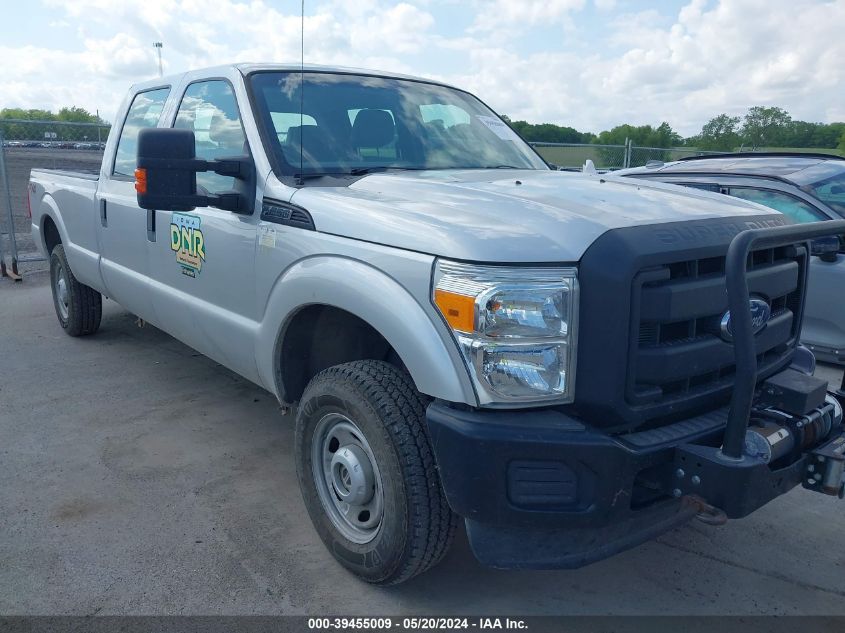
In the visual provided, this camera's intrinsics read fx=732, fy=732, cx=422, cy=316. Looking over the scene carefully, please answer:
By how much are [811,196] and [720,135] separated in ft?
53.6

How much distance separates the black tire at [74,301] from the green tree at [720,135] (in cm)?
1774

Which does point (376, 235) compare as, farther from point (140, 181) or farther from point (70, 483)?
point (70, 483)

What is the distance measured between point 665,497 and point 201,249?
2.51 m

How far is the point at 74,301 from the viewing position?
6.18 meters

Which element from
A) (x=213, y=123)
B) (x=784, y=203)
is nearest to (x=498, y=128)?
(x=213, y=123)

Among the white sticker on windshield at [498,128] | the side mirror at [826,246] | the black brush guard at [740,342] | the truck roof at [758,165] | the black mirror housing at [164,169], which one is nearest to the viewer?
the black brush guard at [740,342]

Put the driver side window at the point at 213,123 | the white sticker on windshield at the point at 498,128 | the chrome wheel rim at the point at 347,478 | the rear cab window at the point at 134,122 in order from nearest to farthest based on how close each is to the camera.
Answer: the chrome wheel rim at the point at 347,478 < the driver side window at the point at 213,123 < the white sticker on windshield at the point at 498,128 < the rear cab window at the point at 134,122

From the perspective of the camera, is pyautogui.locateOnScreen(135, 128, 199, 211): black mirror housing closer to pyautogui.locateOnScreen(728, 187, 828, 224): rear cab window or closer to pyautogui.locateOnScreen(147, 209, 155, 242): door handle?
pyautogui.locateOnScreen(147, 209, 155, 242): door handle

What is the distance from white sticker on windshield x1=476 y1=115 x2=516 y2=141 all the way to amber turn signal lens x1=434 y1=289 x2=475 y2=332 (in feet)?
7.17

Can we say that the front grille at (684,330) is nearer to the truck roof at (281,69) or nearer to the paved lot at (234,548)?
the paved lot at (234,548)

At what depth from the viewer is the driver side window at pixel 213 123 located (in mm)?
3631

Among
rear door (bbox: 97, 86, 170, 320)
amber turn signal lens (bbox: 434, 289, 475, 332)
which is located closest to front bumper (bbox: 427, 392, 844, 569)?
amber turn signal lens (bbox: 434, 289, 475, 332)

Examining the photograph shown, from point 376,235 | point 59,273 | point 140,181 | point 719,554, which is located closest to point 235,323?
point 140,181

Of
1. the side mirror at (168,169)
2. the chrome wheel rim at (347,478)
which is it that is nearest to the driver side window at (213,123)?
the side mirror at (168,169)
